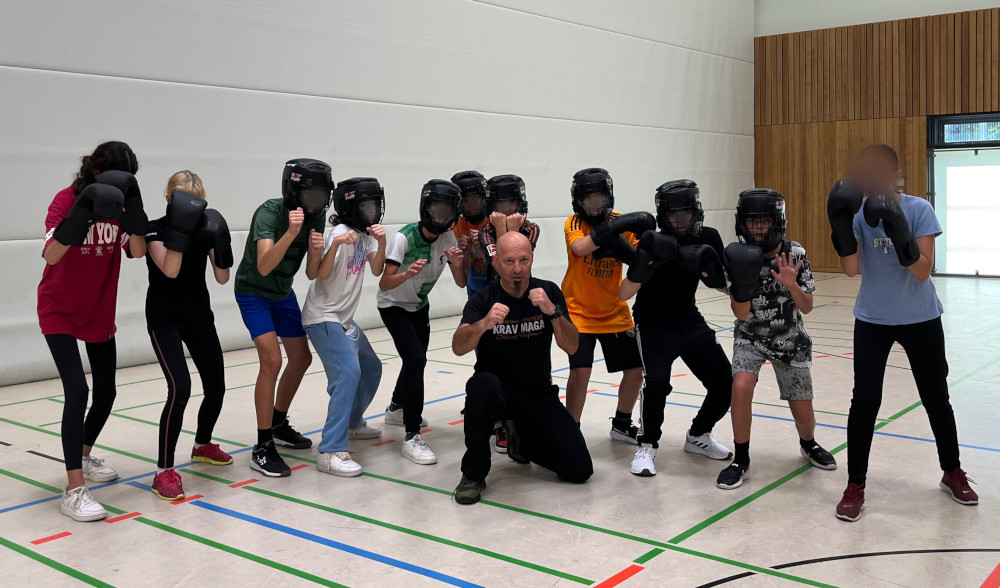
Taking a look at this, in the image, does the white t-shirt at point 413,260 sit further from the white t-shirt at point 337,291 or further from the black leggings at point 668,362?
the black leggings at point 668,362

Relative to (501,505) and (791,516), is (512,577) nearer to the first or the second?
(501,505)

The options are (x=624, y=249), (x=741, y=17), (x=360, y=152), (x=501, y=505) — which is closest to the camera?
(x=501, y=505)

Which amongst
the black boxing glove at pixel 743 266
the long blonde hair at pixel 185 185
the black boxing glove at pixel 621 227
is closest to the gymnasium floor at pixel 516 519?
the black boxing glove at pixel 743 266

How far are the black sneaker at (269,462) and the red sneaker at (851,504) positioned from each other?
2770 millimetres

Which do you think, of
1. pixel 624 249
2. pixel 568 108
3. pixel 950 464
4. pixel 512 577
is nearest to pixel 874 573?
pixel 950 464

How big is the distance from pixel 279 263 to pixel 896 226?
9.96 feet

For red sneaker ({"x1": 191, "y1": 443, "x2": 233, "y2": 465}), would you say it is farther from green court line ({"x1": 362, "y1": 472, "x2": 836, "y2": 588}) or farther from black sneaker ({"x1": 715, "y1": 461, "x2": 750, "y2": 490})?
black sneaker ({"x1": 715, "y1": 461, "x2": 750, "y2": 490})

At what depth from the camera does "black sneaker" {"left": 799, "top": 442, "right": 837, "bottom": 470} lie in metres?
4.52

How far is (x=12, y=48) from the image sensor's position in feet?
23.3

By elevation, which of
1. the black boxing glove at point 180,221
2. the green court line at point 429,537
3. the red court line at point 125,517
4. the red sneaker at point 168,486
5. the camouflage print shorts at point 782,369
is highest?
the black boxing glove at point 180,221

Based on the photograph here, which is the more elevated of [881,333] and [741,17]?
[741,17]

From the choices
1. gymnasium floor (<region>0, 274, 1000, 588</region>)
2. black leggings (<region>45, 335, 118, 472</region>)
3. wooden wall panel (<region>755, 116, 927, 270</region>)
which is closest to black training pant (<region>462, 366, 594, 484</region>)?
gymnasium floor (<region>0, 274, 1000, 588</region>)

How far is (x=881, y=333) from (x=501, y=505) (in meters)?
1.90

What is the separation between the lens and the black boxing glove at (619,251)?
4.68m
